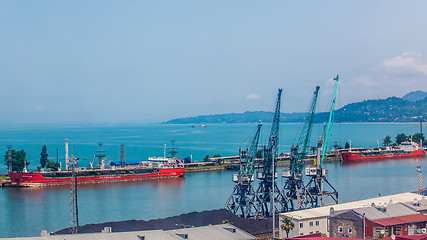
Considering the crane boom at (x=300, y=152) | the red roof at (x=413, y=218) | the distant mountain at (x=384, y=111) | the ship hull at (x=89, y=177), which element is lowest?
the ship hull at (x=89, y=177)

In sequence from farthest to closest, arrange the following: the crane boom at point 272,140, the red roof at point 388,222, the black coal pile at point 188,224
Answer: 1. the crane boom at point 272,140
2. the black coal pile at point 188,224
3. the red roof at point 388,222

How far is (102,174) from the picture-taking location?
1414 inches

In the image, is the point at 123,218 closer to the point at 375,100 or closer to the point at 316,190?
the point at 316,190

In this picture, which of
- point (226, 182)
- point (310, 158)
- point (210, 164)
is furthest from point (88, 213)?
point (310, 158)

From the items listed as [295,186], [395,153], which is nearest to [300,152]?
[295,186]

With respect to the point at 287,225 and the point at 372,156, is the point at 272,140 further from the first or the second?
the point at 372,156

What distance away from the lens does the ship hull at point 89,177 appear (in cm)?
3241

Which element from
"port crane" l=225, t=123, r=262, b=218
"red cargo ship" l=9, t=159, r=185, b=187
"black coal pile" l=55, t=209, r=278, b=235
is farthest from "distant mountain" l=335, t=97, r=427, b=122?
"black coal pile" l=55, t=209, r=278, b=235

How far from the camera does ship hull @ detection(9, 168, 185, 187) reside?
32.4 meters

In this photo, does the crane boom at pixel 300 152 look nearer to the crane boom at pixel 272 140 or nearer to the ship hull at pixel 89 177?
the crane boom at pixel 272 140

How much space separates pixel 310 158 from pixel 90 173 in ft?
74.3

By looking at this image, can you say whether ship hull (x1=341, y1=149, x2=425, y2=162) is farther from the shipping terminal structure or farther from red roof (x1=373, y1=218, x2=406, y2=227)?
red roof (x1=373, y1=218, x2=406, y2=227)

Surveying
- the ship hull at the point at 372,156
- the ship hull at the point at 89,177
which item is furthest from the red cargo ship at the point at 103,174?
the ship hull at the point at 372,156

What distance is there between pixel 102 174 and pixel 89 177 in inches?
56.3
